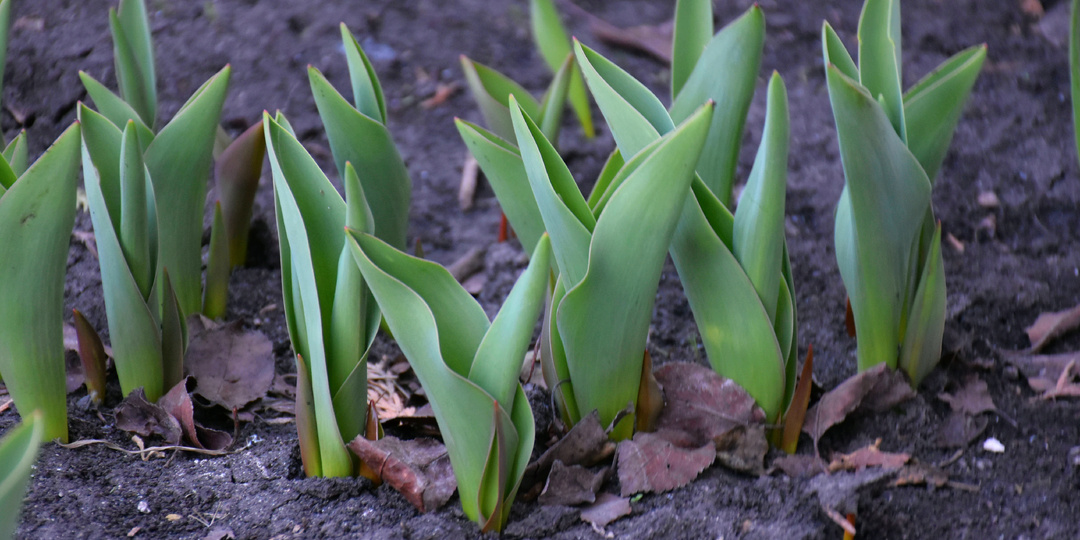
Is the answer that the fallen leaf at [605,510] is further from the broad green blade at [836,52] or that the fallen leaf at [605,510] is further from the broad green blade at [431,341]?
the broad green blade at [836,52]

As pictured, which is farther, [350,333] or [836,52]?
[836,52]

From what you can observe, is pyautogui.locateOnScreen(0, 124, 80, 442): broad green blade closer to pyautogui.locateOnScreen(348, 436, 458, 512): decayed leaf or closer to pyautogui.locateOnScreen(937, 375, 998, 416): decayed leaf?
pyautogui.locateOnScreen(348, 436, 458, 512): decayed leaf

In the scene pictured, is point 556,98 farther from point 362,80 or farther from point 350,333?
point 350,333

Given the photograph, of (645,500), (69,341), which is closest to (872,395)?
(645,500)

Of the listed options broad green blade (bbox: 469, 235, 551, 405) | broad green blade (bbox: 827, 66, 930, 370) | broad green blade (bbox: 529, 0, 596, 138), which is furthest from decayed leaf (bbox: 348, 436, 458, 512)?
broad green blade (bbox: 529, 0, 596, 138)

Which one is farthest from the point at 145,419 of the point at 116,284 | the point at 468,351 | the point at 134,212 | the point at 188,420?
the point at 468,351

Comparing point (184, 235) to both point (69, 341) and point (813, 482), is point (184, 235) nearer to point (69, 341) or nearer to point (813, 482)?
point (69, 341)

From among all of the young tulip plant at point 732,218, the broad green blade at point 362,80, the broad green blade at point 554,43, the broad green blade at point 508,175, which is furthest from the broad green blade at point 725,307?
the broad green blade at point 554,43
